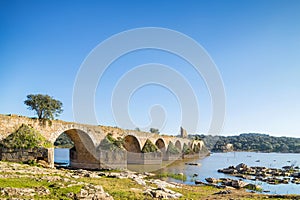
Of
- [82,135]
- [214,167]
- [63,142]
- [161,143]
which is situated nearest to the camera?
[82,135]

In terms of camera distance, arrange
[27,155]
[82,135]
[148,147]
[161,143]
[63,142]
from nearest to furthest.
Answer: [27,155] → [82,135] → [148,147] → [161,143] → [63,142]

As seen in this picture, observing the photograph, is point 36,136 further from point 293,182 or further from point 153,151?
point 153,151

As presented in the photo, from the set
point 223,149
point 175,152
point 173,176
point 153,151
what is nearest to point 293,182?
point 173,176

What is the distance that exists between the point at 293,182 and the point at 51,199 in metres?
31.1

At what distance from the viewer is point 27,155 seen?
22.2 meters

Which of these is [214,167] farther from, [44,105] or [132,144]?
[44,105]

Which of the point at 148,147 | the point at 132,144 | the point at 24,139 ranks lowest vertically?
the point at 148,147

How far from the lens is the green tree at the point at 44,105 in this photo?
25.7m

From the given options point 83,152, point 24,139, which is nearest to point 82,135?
point 83,152

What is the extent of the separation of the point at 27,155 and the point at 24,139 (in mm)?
1522

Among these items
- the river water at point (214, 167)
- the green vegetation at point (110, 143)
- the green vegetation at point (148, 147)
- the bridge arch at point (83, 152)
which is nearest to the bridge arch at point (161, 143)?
the river water at point (214, 167)

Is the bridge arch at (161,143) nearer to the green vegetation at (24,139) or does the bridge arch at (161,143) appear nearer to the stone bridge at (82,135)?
the stone bridge at (82,135)

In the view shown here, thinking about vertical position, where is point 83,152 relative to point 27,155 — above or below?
below

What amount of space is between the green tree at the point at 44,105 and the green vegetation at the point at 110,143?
11462 mm
